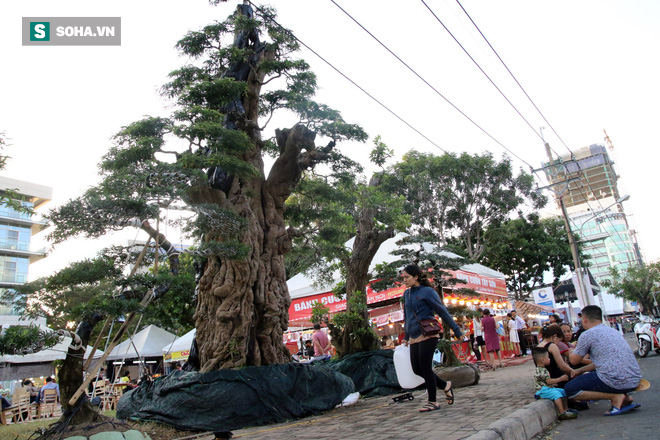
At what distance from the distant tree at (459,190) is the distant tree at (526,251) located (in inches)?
69.4

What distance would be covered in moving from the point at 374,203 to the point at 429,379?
640 centimetres

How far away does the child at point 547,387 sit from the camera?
4.30m

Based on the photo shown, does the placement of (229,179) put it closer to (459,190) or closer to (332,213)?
(332,213)

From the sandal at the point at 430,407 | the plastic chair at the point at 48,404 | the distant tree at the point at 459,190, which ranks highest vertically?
the distant tree at the point at 459,190

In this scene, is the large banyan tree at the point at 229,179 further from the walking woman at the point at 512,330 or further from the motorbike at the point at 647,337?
the walking woman at the point at 512,330

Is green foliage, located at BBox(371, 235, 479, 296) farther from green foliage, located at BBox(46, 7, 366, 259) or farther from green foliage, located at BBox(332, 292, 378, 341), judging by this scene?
green foliage, located at BBox(46, 7, 366, 259)

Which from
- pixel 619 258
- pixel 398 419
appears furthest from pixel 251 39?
pixel 619 258

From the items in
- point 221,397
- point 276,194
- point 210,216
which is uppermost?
point 276,194

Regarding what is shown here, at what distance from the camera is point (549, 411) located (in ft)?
13.9

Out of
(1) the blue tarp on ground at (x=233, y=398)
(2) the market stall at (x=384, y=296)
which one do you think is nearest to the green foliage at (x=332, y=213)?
(2) the market stall at (x=384, y=296)

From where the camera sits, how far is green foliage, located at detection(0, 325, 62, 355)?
3.67 metres

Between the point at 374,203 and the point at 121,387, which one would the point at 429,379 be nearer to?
the point at 374,203

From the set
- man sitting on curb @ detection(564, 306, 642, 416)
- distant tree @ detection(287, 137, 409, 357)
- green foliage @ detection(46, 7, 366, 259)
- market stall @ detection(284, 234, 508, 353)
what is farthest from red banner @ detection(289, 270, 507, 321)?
man sitting on curb @ detection(564, 306, 642, 416)

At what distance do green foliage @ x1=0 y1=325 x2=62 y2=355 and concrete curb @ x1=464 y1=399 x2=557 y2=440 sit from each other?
12.0 feet
